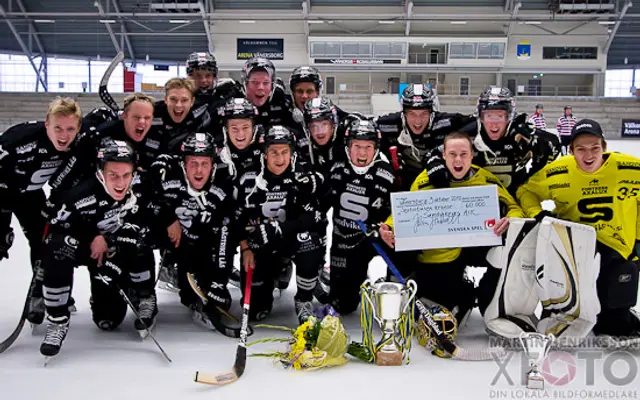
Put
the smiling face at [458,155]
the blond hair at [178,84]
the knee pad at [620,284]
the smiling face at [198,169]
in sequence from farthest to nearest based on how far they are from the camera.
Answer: the blond hair at [178,84], the smiling face at [198,169], the smiling face at [458,155], the knee pad at [620,284]

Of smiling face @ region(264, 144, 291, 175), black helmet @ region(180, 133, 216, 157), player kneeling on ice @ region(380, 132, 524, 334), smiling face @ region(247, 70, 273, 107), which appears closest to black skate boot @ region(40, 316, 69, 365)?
black helmet @ region(180, 133, 216, 157)

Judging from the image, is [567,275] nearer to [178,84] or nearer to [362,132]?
[362,132]

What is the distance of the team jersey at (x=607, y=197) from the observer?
322 cm

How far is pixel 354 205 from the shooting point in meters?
3.88

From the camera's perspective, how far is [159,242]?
155 inches

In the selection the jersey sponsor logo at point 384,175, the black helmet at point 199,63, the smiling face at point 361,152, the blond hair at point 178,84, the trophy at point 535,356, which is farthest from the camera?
the black helmet at point 199,63

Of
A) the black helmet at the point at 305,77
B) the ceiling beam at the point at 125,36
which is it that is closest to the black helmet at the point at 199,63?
the black helmet at the point at 305,77

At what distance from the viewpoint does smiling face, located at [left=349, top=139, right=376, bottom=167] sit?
3756mm

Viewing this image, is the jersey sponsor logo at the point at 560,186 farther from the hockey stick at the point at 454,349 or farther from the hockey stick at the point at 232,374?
the hockey stick at the point at 232,374

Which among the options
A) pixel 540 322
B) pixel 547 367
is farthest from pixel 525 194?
pixel 547 367

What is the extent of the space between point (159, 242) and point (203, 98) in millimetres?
1275

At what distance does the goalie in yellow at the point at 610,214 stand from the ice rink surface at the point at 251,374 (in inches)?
10.1

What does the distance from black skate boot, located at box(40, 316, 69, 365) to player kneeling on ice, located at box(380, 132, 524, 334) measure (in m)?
1.82

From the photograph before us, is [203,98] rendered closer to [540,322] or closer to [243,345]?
[243,345]
